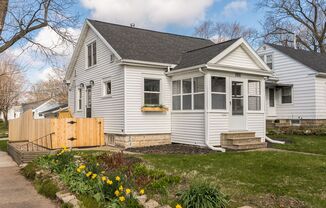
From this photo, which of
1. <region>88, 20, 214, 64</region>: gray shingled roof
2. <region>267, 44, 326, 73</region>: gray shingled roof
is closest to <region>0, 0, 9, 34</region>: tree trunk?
<region>88, 20, 214, 64</region>: gray shingled roof

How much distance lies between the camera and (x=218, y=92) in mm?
12938

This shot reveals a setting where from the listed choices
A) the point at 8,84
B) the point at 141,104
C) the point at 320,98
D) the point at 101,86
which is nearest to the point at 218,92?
the point at 141,104

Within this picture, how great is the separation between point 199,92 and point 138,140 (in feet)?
10.7

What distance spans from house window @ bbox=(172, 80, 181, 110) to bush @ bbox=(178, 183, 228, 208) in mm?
9089

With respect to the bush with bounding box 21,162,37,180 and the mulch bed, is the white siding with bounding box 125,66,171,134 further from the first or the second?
the bush with bounding box 21,162,37,180

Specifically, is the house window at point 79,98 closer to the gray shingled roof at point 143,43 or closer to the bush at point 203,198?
the gray shingled roof at point 143,43

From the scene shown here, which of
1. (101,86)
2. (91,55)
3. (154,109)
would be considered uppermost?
(91,55)

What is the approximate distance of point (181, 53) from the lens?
15.8 metres

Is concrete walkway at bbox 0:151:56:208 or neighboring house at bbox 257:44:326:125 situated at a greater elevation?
neighboring house at bbox 257:44:326:125

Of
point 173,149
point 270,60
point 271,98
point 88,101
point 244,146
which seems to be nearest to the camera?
point 244,146

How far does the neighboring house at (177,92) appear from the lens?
42.1 feet

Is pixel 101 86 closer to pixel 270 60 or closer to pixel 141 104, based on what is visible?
pixel 141 104

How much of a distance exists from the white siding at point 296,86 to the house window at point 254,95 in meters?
6.95

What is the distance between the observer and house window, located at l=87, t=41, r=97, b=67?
16469 mm
